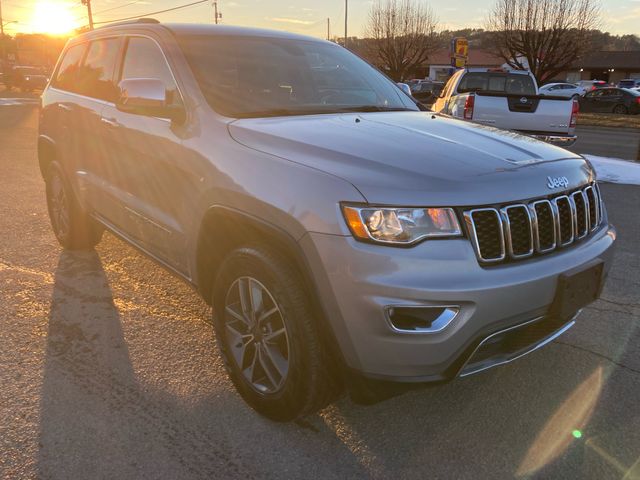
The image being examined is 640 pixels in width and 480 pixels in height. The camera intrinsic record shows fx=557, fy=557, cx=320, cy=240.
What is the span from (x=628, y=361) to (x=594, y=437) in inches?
34.3

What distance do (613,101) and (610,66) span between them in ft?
158

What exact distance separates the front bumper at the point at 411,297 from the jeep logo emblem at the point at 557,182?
456mm

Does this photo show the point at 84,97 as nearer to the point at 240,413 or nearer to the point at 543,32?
the point at 240,413

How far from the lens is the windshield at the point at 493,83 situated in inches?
495

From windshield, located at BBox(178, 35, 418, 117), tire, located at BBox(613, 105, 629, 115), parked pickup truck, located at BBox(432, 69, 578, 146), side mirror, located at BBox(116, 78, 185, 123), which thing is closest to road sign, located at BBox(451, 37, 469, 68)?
tire, located at BBox(613, 105, 629, 115)

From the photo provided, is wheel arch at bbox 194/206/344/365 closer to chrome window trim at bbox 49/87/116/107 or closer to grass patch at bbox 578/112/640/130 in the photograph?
chrome window trim at bbox 49/87/116/107

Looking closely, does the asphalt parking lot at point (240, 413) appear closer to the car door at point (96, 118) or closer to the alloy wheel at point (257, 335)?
the alloy wheel at point (257, 335)

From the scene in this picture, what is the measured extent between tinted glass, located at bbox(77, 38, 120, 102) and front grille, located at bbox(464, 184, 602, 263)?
110 inches

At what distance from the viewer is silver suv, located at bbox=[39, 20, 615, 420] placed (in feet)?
6.89

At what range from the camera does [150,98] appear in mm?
3018

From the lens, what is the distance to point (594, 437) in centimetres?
255

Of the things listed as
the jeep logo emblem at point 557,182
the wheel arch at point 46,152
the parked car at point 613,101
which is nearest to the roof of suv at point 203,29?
the wheel arch at point 46,152

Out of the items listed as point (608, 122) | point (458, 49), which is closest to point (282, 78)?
point (608, 122)

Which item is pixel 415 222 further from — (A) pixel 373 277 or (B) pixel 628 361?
(B) pixel 628 361
